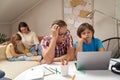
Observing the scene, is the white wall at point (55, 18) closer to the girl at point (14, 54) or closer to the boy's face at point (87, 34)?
the girl at point (14, 54)

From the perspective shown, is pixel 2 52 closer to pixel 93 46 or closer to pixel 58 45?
pixel 58 45

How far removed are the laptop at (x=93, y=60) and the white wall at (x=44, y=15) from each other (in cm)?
289

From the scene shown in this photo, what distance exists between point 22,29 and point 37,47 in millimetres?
497

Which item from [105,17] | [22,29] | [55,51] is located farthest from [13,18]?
[55,51]

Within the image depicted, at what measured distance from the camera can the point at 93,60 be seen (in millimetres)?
1577

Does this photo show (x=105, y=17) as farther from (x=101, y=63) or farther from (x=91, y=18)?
(x=101, y=63)

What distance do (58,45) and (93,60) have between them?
26.2 inches

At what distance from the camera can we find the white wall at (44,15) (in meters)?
4.44

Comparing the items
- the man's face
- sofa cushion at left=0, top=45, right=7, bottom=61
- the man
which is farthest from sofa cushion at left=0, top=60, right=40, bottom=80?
the man's face

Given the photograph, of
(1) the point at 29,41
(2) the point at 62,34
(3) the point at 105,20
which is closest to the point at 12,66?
(1) the point at 29,41

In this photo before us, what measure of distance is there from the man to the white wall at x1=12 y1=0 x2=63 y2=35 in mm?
2317

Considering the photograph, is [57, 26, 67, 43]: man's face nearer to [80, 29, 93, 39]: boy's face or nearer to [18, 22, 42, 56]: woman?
[80, 29, 93, 39]: boy's face

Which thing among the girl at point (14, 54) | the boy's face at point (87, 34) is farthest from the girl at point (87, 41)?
the girl at point (14, 54)

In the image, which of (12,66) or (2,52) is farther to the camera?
(2,52)
